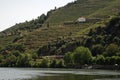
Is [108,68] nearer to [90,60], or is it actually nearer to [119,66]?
[119,66]

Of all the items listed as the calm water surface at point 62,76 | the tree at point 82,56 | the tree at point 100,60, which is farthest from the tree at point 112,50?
the calm water surface at point 62,76

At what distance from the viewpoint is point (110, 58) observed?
18062 centimetres

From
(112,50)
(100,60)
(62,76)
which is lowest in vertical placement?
(100,60)

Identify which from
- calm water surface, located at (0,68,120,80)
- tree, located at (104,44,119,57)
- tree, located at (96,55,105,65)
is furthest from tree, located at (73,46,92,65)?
calm water surface, located at (0,68,120,80)

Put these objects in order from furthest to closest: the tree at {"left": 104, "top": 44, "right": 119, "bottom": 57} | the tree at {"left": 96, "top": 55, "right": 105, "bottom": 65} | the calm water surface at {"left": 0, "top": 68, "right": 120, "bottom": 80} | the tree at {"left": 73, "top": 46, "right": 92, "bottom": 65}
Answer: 1. the tree at {"left": 73, "top": 46, "right": 92, "bottom": 65}
2. the tree at {"left": 104, "top": 44, "right": 119, "bottom": 57}
3. the tree at {"left": 96, "top": 55, "right": 105, "bottom": 65}
4. the calm water surface at {"left": 0, "top": 68, "right": 120, "bottom": 80}

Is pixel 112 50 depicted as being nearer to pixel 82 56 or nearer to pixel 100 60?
pixel 100 60

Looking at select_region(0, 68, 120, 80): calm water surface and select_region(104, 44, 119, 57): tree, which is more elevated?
select_region(104, 44, 119, 57): tree

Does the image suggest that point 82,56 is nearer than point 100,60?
No

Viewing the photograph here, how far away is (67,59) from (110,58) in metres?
26.3

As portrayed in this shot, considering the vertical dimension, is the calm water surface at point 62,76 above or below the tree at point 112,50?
below

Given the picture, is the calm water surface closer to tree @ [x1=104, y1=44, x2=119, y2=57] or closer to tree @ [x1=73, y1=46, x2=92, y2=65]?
tree @ [x1=73, y1=46, x2=92, y2=65]

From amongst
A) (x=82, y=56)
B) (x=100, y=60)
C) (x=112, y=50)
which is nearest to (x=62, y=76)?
(x=100, y=60)

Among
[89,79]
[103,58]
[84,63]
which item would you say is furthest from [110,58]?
[89,79]

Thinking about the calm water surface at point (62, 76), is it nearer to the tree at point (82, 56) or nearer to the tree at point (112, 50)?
the tree at point (82, 56)
